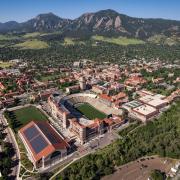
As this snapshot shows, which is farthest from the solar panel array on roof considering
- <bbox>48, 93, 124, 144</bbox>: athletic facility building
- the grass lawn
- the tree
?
the grass lawn

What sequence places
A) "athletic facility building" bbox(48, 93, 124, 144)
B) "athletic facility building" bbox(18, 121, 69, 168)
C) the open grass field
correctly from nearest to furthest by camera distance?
1. "athletic facility building" bbox(18, 121, 69, 168)
2. "athletic facility building" bbox(48, 93, 124, 144)
3. the open grass field

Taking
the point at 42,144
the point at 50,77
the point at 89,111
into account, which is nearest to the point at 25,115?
the point at 89,111

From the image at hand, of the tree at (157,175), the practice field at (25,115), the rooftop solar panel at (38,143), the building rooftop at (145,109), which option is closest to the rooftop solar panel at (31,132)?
the rooftop solar panel at (38,143)

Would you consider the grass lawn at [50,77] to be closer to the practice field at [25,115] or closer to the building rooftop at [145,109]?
the practice field at [25,115]

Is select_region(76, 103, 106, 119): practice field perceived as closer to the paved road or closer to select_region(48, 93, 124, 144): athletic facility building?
select_region(48, 93, 124, 144): athletic facility building

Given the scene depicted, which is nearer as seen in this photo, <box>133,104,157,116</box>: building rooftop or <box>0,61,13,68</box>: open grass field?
<box>133,104,157,116</box>: building rooftop

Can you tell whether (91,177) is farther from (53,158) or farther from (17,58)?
Answer: (17,58)

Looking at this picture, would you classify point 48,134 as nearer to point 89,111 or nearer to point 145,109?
point 89,111
